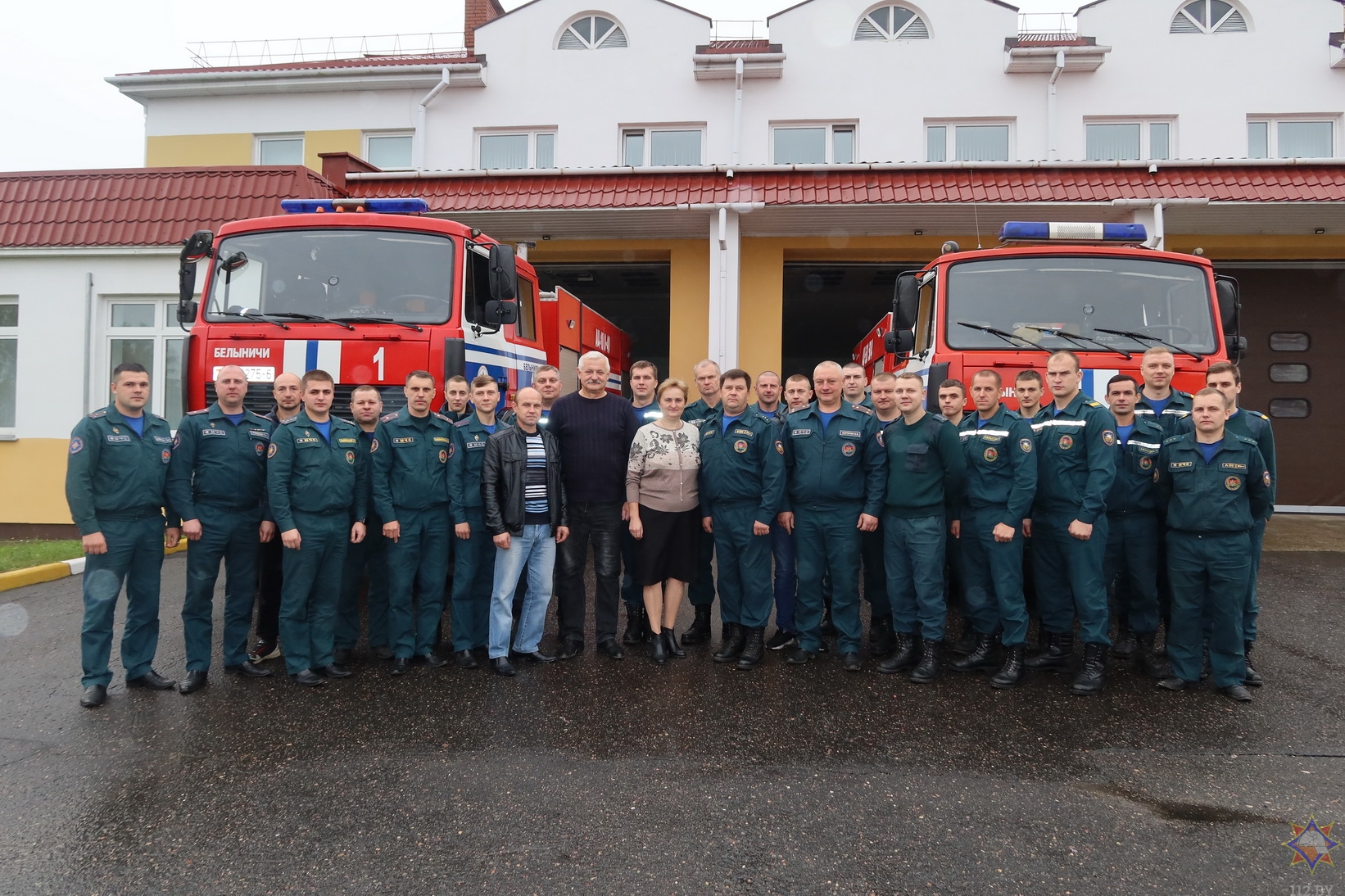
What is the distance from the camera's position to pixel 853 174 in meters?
10.5

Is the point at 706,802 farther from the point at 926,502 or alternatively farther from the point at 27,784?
the point at 27,784

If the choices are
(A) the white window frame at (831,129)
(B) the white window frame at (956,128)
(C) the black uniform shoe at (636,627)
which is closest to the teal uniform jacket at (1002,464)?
(C) the black uniform shoe at (636,627)

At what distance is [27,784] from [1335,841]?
16.2ft

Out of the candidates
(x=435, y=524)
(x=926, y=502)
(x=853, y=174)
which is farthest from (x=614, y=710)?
(x=853, y=174)

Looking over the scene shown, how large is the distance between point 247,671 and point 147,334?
7904 mm

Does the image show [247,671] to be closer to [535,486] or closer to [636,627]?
[535,486]

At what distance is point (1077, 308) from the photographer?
19.9 feet

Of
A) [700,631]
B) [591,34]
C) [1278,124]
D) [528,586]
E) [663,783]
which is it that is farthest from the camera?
[591,34]

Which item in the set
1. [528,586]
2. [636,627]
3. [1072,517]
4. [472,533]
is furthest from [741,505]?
[1072,517]

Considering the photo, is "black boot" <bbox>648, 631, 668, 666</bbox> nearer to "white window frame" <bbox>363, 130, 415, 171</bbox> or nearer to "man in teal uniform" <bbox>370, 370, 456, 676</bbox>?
"man in teal uniform" <bbox>370, 370, 456, 676</bbox>

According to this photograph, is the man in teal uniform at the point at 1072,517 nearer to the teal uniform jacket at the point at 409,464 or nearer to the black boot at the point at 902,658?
the black boot at the point at 902,658

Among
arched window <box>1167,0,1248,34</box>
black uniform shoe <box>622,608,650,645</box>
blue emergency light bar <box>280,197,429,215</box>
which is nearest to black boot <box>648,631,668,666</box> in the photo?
black uniform shoe <box>622,608,650,645</box>

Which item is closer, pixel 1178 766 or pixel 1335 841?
pixel 1335 841

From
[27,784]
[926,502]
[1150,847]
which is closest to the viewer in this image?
[1150,847]
